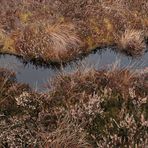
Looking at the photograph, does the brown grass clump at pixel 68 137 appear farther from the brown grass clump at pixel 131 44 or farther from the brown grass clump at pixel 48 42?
the brown grass clump at pixel 131 44

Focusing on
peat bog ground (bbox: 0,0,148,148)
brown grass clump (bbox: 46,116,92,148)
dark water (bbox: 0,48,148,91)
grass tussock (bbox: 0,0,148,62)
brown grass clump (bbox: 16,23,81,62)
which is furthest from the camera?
grass tussock (bbox: 0,0,148,62)

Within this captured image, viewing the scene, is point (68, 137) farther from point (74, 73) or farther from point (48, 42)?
point (48, 42)

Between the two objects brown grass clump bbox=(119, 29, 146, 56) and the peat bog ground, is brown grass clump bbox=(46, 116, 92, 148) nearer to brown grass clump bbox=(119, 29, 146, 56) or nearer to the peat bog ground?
the peat bog ground

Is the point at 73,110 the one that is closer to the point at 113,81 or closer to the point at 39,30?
the point at 113,81

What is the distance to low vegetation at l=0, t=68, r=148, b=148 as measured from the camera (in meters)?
8.30

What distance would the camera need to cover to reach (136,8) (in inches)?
754


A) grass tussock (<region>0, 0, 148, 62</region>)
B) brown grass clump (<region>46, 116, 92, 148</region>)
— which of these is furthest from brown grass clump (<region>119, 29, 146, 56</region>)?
brown grass clump (<region>46, 116, 92, 148</region>)

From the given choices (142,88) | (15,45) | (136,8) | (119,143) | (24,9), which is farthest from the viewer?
(136,8)

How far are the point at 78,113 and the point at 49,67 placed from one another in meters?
6.51

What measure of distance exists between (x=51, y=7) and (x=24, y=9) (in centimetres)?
110

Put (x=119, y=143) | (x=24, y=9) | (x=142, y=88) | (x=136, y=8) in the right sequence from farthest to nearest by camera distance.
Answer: (x=136, y=8)
(x=24, y=9)
(x=142, y=88)
(x=119, y=143)

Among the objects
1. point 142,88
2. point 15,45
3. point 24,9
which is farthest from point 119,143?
point 24,9

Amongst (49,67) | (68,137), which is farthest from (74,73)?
(68,137)

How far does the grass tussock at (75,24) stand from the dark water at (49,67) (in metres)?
0.45
